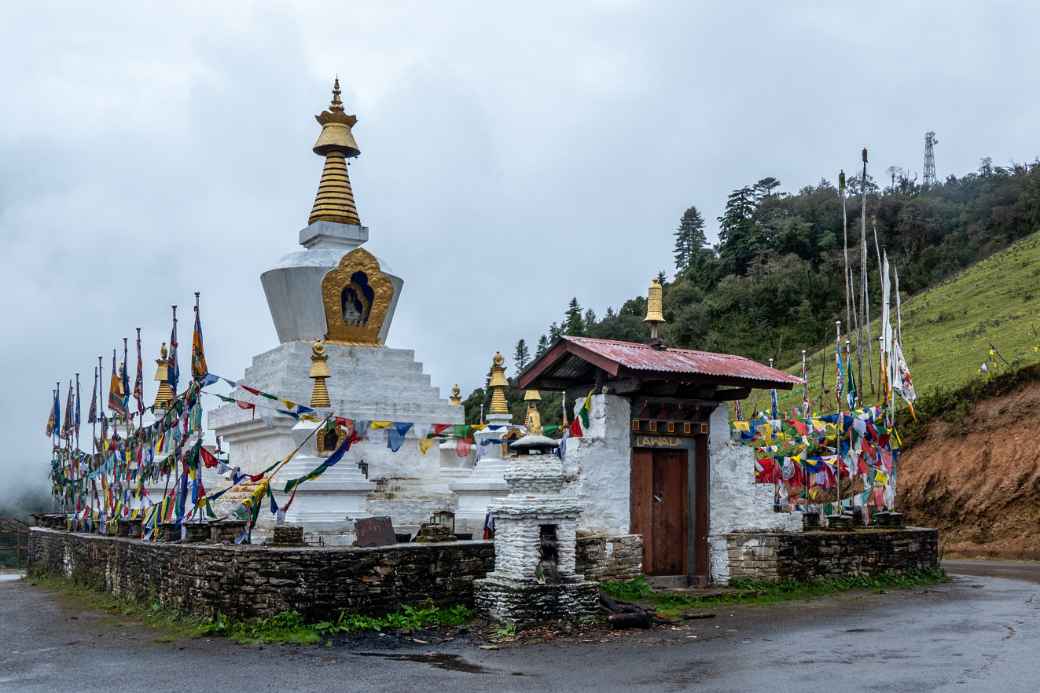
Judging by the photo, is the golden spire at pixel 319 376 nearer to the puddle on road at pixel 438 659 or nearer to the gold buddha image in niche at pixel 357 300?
the gold buddha image in niche at pixel 357 300

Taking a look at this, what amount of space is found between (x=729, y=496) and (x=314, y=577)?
7.68 metres

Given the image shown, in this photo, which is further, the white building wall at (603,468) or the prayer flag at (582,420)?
the prayer flag at (582,420)

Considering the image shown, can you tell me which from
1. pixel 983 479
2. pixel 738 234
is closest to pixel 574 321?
pixel 738 234

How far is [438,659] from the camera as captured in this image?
11883 mm

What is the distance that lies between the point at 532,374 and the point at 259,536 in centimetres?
Answer: 552

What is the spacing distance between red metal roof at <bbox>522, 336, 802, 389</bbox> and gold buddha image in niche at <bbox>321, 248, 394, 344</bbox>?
15.9 feet

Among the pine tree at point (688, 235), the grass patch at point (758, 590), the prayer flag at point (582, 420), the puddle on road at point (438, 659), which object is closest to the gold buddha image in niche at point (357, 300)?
the prayer flag at point (582, 420)

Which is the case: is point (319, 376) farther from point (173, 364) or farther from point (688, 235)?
point (688, 235)

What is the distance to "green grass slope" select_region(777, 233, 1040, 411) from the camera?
3647cm

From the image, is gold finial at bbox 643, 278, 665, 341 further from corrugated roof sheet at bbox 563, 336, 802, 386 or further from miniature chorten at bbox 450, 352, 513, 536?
miniature chorten at bbox 450, 352, 513, 536

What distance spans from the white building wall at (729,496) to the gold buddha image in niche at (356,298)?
7525 mm

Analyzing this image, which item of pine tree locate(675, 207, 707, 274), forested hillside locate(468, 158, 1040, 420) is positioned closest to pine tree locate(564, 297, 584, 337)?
forested hillside locate(468, 158, 1040, 420)

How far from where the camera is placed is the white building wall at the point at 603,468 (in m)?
16.3

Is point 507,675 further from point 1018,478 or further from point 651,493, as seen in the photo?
point 1018,478
